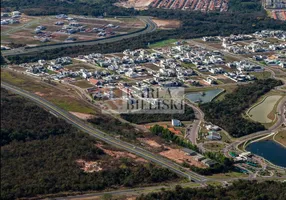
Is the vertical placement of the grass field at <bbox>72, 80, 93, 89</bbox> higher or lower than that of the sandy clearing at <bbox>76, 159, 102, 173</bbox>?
higher

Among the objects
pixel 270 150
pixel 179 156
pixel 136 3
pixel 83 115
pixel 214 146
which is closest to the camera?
pixel 179 156

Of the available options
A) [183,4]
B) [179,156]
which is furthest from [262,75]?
[183,4]

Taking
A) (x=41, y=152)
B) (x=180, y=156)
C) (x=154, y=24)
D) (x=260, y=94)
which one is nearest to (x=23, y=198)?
(x=41, y=152)

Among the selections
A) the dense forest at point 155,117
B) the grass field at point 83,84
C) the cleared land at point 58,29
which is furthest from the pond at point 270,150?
the cleared land at point 58,29

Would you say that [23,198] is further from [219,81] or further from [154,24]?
[154,24]

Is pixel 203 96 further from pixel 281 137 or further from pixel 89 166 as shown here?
pixel 89 166

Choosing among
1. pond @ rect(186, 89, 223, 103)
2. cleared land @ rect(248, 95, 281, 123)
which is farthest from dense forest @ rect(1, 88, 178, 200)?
cleared land @ rect(248, 95, 281, 123)

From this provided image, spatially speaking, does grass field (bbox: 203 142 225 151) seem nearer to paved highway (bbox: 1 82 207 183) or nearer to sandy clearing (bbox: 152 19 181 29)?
paved highway (bbox: 1 82 207 183)

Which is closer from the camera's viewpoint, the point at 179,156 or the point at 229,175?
the point at 229,175
